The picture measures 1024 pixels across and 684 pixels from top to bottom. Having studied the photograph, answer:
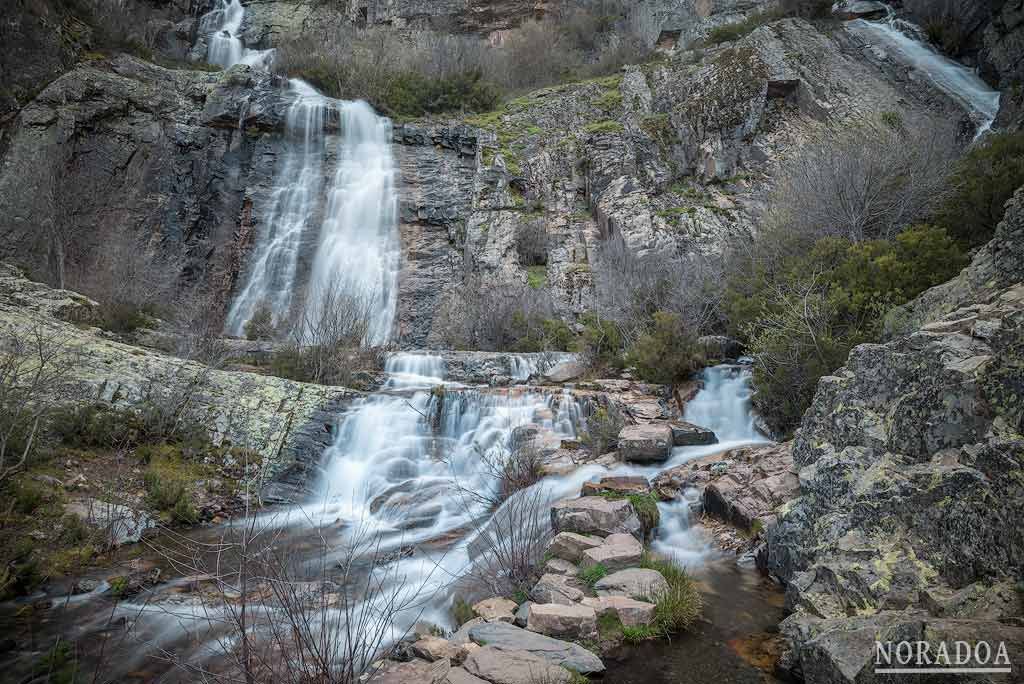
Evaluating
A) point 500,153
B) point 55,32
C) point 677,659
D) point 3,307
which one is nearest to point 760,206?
point 500,153

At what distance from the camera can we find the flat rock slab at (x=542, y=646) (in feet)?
12.9

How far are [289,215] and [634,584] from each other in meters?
24.2

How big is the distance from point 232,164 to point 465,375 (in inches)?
715

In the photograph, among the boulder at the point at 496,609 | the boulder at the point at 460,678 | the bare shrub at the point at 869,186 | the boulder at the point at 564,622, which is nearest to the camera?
the boulder at the point at 460,678

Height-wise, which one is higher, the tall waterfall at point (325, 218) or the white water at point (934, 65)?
the white water at point (934, 65)

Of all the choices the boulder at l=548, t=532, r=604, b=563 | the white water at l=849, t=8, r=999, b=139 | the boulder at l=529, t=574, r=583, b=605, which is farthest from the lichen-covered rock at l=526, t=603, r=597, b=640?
the white water at l=849, t=8, r=999, b=139

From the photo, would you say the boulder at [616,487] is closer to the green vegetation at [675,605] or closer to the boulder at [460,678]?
the green vegetation at [675,605]

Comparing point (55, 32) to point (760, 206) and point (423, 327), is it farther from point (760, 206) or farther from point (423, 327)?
point (760, 206)

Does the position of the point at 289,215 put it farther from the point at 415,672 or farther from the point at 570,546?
the point at 415,672

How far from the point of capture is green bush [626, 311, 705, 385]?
1253 centimetres

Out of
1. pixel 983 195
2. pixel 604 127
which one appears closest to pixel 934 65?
pixel 604 127

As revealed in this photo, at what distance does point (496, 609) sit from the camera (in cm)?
486

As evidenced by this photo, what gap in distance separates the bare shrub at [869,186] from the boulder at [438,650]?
13492mm

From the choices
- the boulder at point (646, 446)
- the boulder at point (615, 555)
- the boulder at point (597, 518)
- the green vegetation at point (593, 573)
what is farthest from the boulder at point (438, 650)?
the boulder at point (646, 446)
